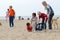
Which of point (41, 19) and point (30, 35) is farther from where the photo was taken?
point (41, 19)

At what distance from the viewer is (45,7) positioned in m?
14.6

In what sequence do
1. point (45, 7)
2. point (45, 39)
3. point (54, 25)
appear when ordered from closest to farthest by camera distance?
point (45, 39) < point (45, 7) < point (54, 25)

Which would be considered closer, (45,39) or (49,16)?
(45,39)

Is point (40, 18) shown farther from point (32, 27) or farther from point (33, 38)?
point (33, 38)

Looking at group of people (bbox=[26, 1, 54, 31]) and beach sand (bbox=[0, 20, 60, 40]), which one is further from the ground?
group of people (bbox=[26, 1, 54, 31])

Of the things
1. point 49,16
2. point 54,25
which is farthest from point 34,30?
point 54,25

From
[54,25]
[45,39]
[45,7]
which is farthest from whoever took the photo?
[54,25]

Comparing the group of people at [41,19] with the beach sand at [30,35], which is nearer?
the beach sand at [30,35]

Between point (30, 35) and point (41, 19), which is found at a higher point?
point (41, 19)

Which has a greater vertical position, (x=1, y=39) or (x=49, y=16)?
(x=49, y=16)

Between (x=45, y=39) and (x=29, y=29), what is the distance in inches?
135

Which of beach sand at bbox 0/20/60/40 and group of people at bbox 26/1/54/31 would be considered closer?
beach sand at bbox 0/20/60/40

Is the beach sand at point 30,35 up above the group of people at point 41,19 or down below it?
below

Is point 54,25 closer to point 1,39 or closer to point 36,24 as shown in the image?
point 36,24
